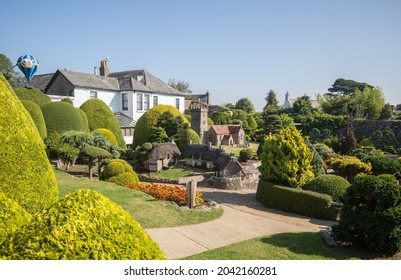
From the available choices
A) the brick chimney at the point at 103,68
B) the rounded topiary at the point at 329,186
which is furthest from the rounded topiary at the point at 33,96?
the rounded topiary at the point at 329,186

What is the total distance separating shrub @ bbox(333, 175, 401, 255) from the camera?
7.76 m

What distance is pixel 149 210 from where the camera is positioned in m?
11.3

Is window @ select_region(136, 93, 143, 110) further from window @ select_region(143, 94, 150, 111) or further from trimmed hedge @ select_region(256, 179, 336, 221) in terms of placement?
trimmed hedge @ select_region(256, 179, 336, 221)

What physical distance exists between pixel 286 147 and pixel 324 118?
32.4m

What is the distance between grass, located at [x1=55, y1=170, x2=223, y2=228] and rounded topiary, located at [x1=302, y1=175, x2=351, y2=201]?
512cm

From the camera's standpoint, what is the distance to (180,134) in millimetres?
27641

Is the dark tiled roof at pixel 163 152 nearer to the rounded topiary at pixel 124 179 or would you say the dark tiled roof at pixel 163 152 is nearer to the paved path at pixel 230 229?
the rounded topiary at pixel 124 179

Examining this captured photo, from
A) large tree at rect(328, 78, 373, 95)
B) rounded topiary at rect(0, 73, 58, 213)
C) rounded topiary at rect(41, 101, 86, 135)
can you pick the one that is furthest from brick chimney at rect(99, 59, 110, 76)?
large tree at rect(328, 78, 373, 95)

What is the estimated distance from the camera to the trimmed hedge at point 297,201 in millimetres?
12570
